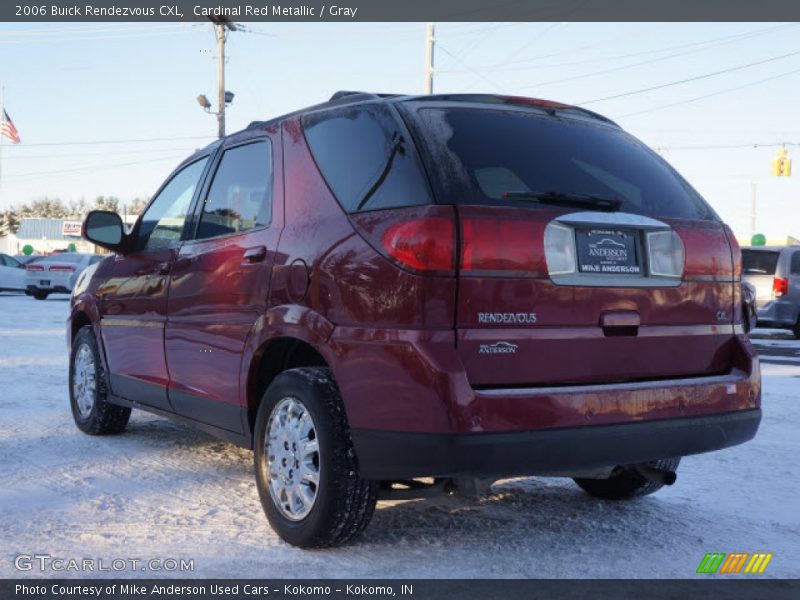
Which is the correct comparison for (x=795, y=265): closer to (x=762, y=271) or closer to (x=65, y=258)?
(x=762, y=271)

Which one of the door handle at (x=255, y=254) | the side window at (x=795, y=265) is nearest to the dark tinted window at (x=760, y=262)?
the side window at (x=795, y=265)

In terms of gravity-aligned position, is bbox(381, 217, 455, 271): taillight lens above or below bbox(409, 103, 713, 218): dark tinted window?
below

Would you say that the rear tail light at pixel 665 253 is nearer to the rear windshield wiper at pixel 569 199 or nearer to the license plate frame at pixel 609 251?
the license plate frame at pixel 609 251

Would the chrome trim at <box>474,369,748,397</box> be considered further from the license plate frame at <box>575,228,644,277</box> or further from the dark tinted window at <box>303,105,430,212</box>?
the dark tinted window at <box>303,105,430,212</box>

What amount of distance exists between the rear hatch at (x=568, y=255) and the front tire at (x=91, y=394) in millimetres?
3351

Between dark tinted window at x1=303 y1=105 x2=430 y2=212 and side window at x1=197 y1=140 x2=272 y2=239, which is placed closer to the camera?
dark tinted window at x1=303 y1=105 x2=430 y2=212

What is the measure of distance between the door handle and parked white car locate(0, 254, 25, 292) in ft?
86.3

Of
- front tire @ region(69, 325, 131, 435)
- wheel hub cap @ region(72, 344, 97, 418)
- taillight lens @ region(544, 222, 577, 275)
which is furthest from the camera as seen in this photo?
wheel hub cap @ region(72, 344, 97, 418)

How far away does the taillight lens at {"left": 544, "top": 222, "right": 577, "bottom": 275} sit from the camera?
3.23 m

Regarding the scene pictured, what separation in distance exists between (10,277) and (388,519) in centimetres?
2726

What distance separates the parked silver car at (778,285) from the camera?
16312 mm

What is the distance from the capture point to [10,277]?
28.4 m
